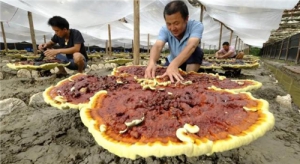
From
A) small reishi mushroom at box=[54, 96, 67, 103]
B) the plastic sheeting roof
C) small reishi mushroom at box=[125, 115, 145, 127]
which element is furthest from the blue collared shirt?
the plastic sheeting roof

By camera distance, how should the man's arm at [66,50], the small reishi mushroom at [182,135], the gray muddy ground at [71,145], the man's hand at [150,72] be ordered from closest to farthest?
the small reishi mushroom at [182,135], the gray muddy ground at [71,145], the man's hand at [150,72], the man's arm at [66,50]

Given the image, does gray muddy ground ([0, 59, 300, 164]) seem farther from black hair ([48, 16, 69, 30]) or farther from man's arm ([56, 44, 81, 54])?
black hair ([48, 16, 69, 30])

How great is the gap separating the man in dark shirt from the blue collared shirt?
2681 millimetres

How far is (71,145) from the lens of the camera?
234 cm

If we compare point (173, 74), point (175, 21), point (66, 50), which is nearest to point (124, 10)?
point (66, 50)

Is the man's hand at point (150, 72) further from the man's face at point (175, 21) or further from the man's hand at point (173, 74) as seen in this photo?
the man's face at point (175, 21)

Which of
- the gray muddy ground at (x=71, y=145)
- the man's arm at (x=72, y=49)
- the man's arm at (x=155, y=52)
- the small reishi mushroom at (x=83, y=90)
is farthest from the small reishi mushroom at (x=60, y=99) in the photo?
the man's arm at (x=72, y=49)

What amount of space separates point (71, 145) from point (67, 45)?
4230mm

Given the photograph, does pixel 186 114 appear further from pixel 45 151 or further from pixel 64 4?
pixel 64 4

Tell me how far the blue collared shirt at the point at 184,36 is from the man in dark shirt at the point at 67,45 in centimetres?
268

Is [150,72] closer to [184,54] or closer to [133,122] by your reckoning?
[184,54]

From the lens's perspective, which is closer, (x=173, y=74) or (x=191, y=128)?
(x=191, y=128)

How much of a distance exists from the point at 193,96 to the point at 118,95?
75 cm

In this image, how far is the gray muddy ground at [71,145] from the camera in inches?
82.6
